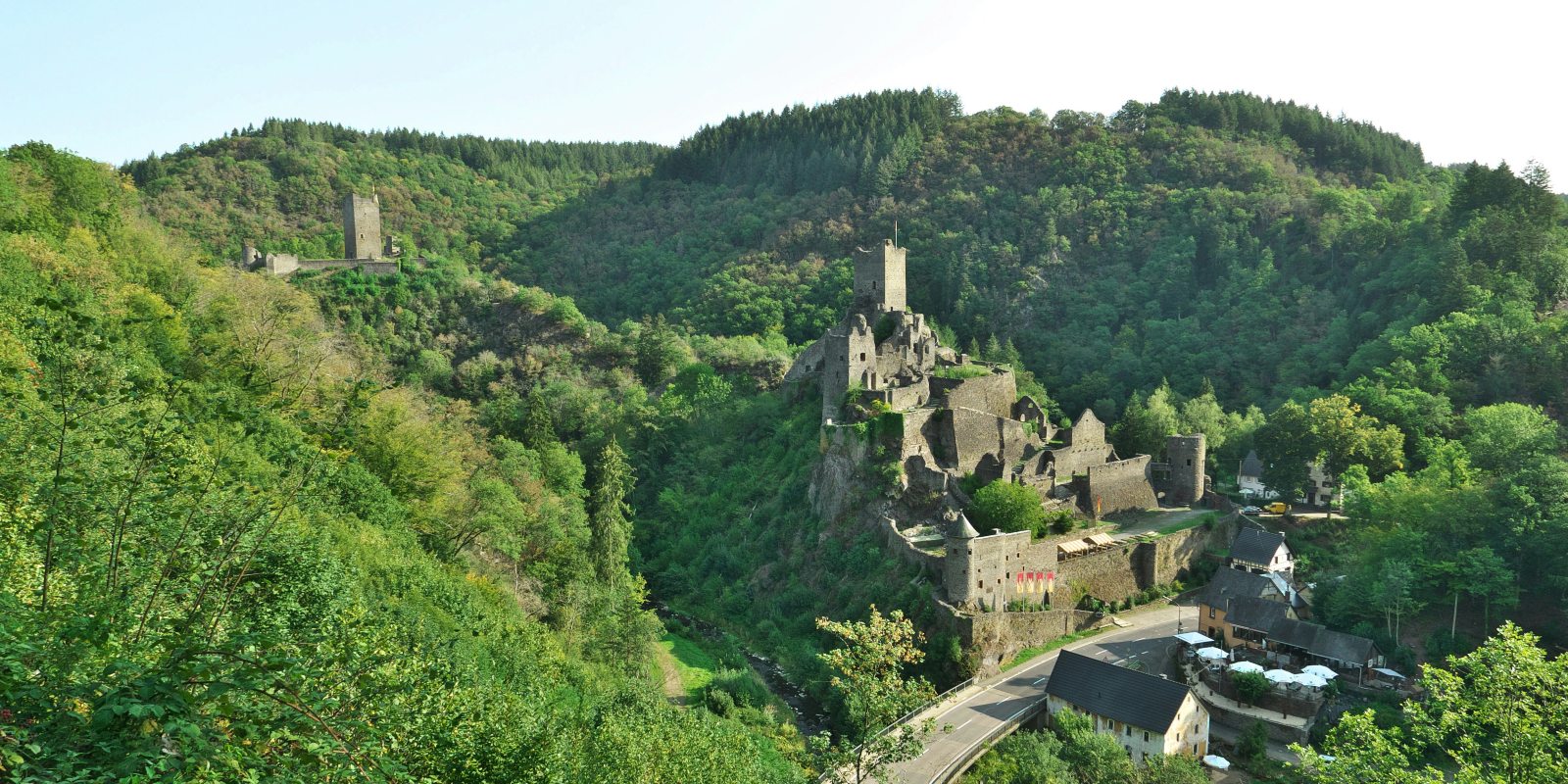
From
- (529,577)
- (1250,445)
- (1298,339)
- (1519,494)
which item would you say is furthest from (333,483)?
(1298,339)

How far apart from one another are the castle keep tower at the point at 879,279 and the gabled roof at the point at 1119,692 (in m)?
24.0

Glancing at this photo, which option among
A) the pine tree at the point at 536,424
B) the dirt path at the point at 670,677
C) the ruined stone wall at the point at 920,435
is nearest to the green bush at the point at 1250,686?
the ruined stone wall at the point at 920,435

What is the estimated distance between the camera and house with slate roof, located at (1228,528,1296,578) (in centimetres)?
3841

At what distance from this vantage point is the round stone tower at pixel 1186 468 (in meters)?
44.5

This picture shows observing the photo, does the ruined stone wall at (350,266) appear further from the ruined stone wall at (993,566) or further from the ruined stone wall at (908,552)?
the ruined stone wall at (993,566)

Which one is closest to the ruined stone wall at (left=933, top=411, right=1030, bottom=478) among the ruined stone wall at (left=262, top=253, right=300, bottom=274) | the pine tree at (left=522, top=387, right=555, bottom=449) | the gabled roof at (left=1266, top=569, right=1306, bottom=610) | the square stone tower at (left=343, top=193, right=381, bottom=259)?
the gabled roof at (left=1266, top=569, right=1306, bottom=610)

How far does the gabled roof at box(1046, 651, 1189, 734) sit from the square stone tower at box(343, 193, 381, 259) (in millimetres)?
51541

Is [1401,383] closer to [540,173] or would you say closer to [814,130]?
[814,130]

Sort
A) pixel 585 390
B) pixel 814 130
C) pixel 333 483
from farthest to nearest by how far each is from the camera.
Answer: pixel 814 130 → pixel 585 390 → pixel 333 483

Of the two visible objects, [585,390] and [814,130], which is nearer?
[585,390]

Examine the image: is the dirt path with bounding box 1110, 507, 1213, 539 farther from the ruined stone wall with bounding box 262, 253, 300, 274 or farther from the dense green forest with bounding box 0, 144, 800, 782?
the ruined stone wall with bounding box 262, 253, 300, 274

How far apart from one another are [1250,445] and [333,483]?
144 feet

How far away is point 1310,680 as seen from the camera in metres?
30.5

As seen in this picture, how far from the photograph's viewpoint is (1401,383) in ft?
156
